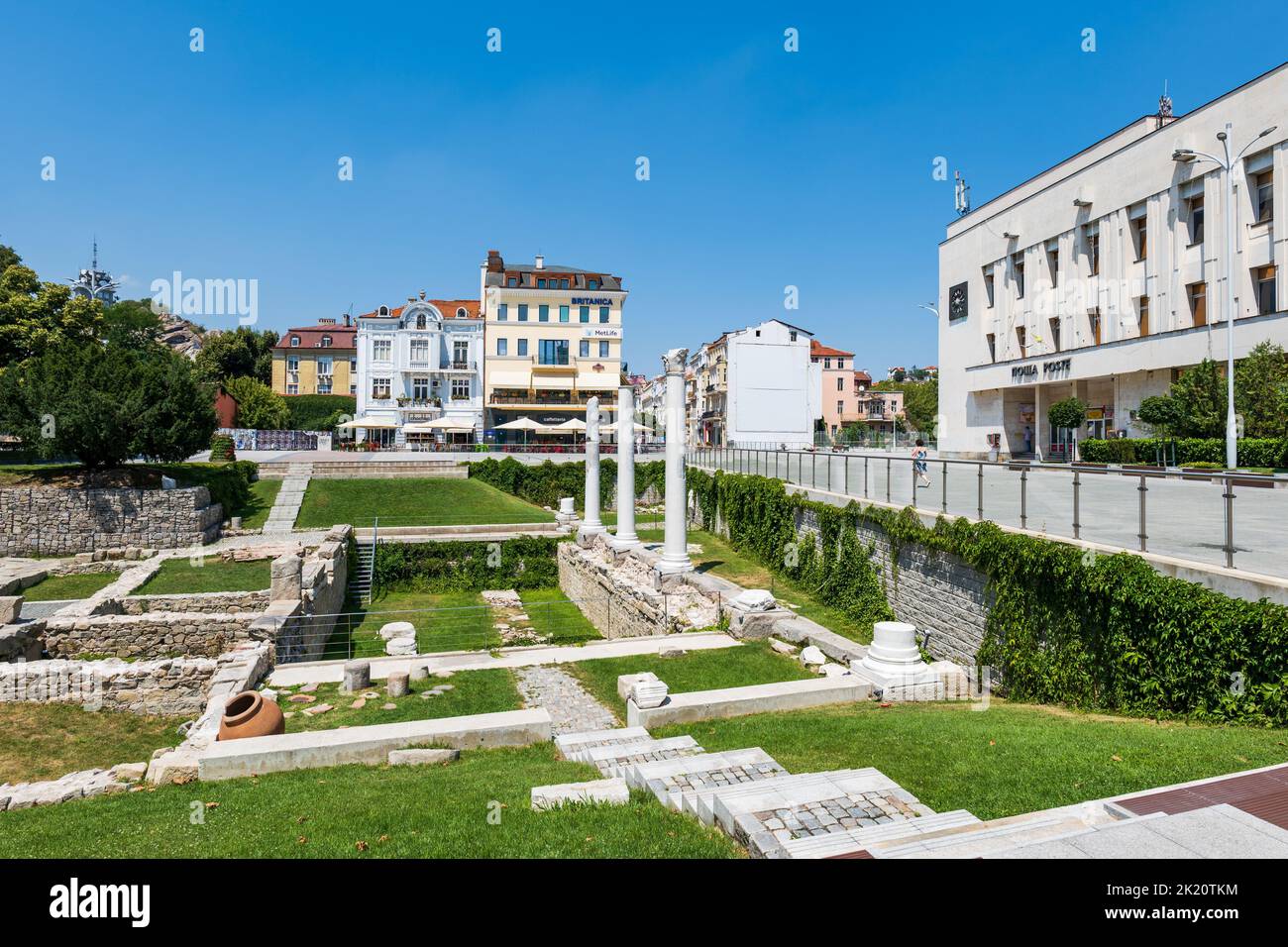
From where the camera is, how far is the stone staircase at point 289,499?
30111 mm

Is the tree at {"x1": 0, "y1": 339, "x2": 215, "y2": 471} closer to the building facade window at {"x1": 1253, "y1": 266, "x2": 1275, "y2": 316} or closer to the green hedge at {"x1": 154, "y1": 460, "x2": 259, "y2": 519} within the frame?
the green hedge at {"x1": 154, "y1": 460, "x2": 259, "y2": 519}

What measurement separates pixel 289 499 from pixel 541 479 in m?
13.9

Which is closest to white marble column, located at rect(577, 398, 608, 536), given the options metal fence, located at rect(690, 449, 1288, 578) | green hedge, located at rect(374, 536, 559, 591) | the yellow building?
green hedge, located at rect(374, 536, 559, 591)

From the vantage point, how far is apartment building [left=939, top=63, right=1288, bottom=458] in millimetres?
28781

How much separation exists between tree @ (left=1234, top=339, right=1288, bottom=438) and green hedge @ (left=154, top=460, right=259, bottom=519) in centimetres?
3731

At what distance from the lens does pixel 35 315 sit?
39.4 m

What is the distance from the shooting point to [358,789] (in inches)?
267

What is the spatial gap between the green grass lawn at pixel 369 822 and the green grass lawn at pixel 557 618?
11.3m

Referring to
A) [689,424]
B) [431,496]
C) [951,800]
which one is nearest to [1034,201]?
[431,496]
